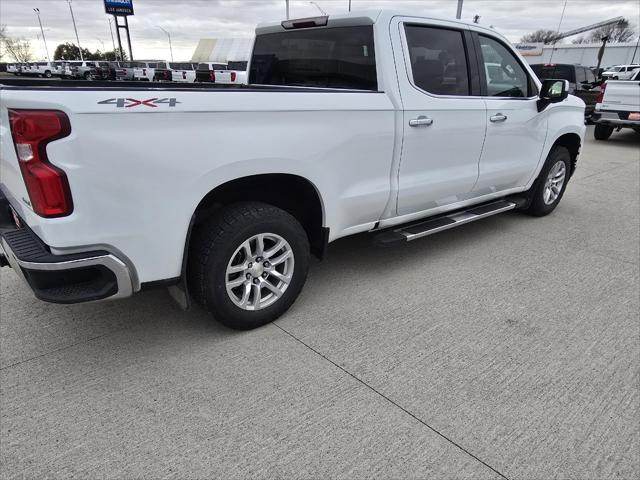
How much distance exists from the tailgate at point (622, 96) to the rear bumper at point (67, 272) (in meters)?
12.5

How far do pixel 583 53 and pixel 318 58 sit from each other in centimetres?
7023

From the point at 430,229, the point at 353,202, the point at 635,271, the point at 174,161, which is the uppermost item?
the point at 174,161

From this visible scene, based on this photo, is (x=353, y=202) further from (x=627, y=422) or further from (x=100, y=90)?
(x=627, y=422)

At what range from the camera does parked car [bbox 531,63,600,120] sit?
14312mm

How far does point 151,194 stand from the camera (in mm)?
2311

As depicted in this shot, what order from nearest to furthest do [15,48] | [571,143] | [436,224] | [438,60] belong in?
1. [438,60]
2. [436,224]
3. [571,143]
4. [15,48]

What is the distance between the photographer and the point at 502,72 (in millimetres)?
4340

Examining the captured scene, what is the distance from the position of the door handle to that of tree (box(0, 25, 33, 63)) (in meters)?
64.3

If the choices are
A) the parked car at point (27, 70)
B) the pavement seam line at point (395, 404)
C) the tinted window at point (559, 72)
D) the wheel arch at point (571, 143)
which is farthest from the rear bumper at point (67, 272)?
the parked car at point (27, 70)

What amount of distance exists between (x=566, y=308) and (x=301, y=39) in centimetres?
298

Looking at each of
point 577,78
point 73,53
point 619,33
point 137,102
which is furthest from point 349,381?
point 619,33

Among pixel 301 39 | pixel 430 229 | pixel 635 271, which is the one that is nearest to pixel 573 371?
pixel 430 229

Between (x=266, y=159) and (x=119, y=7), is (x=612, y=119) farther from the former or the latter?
(x=119, y=7)

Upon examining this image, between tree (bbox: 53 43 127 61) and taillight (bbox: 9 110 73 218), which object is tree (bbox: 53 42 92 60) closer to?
tree (bbox: 53 43 127 61)
